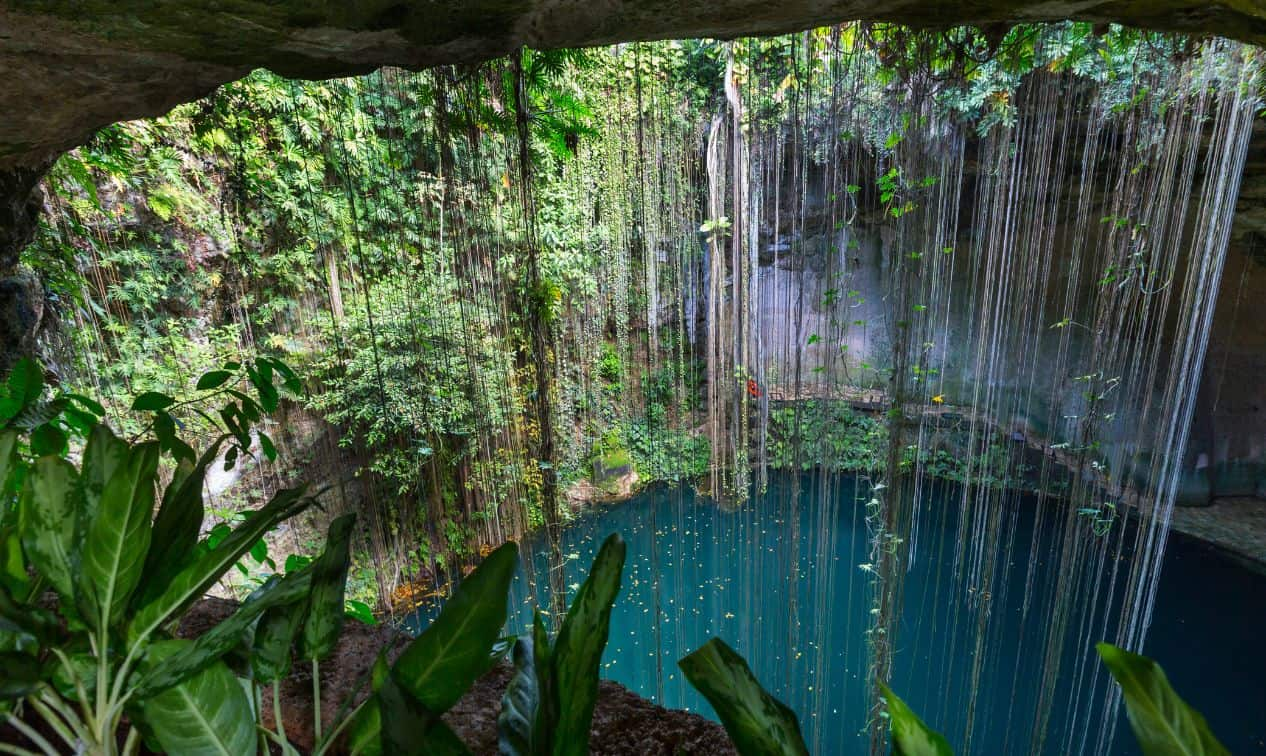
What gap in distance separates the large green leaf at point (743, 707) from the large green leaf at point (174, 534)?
1.28ft

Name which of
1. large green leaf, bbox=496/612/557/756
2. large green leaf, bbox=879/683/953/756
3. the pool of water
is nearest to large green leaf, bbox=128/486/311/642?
large green leaf, bbox=496/612/557/756

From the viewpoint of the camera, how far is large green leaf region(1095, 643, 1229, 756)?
1.00 ft

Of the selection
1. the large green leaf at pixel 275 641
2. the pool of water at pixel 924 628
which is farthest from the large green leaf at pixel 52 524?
the pool of water at pixel 924 628

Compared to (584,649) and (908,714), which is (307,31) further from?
(908,714)

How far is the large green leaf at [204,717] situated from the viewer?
356mm

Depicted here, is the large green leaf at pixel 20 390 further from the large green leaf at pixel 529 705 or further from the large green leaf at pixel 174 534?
the large green leaf at pixel 529 705

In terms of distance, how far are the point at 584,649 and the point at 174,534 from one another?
355 millimetres

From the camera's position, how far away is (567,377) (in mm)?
4543

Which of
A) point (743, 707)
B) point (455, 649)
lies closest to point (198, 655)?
point (455, 649)

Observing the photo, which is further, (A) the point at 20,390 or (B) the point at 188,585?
(A) the point at 20,390

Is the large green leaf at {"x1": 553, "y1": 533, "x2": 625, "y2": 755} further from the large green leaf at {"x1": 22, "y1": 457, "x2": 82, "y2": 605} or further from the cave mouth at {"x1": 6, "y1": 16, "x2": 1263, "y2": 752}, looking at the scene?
the cave mouth at {"x1": 6, "y1": 16, "x2": 1263, "y2": 752}

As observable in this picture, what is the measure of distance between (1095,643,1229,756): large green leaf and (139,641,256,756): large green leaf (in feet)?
1.76

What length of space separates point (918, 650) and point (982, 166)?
2.95 metres

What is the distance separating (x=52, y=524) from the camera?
1.24ft
